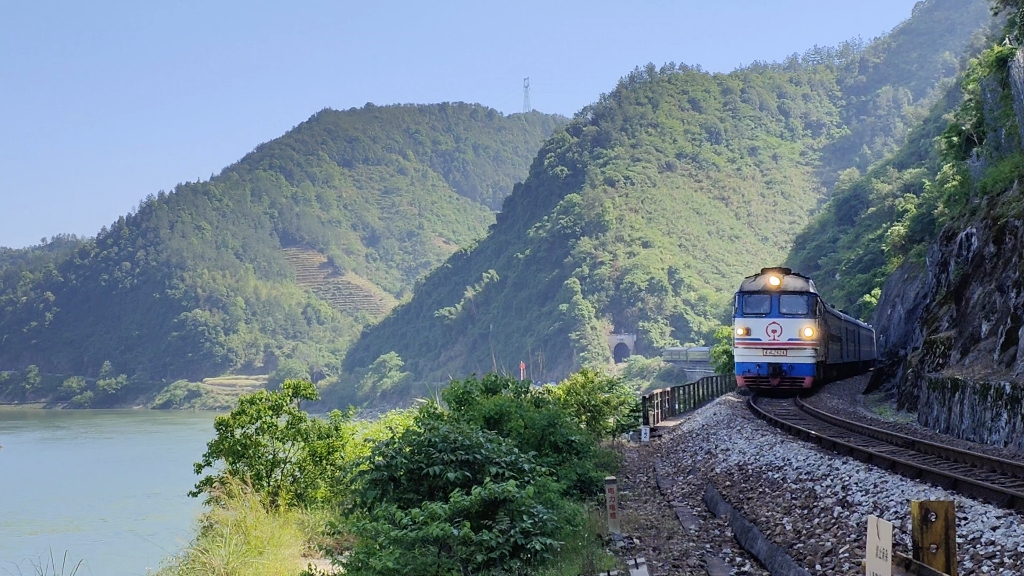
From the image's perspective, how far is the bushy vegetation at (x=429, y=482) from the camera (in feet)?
Result: 29.5

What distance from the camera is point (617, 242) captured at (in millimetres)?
149125

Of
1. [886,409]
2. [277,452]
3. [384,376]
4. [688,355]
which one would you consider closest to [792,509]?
[277,452]

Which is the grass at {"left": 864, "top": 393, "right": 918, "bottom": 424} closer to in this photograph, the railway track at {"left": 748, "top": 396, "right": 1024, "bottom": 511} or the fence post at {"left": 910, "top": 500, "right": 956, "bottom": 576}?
the railway track at {"left": 748, "top": 396, "right": 1024, "bottom": 511}

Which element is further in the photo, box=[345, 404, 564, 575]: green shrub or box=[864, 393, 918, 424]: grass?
box=[864, 393, 918, 424]: grass

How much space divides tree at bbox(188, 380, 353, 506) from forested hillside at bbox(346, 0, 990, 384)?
109m

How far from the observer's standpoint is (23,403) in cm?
16050

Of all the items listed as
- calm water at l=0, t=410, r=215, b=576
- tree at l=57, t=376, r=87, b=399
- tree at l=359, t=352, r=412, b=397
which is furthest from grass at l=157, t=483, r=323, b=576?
tree at l=57, t=376, r=87, b=399

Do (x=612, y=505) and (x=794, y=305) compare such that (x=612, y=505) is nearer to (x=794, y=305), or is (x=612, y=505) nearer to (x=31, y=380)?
(x=794, y=305)

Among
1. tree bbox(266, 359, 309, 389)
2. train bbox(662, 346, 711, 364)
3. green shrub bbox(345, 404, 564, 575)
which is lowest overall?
tree bbox(266, 359, 309, 389)

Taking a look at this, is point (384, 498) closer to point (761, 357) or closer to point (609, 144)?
point (761, 357)

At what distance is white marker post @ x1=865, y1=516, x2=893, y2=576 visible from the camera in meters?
4.21

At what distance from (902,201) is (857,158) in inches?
5300

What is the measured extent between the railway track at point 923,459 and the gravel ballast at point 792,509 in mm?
265

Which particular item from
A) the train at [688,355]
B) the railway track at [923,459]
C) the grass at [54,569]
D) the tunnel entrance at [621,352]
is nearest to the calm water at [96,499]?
the grass at [54,569]
